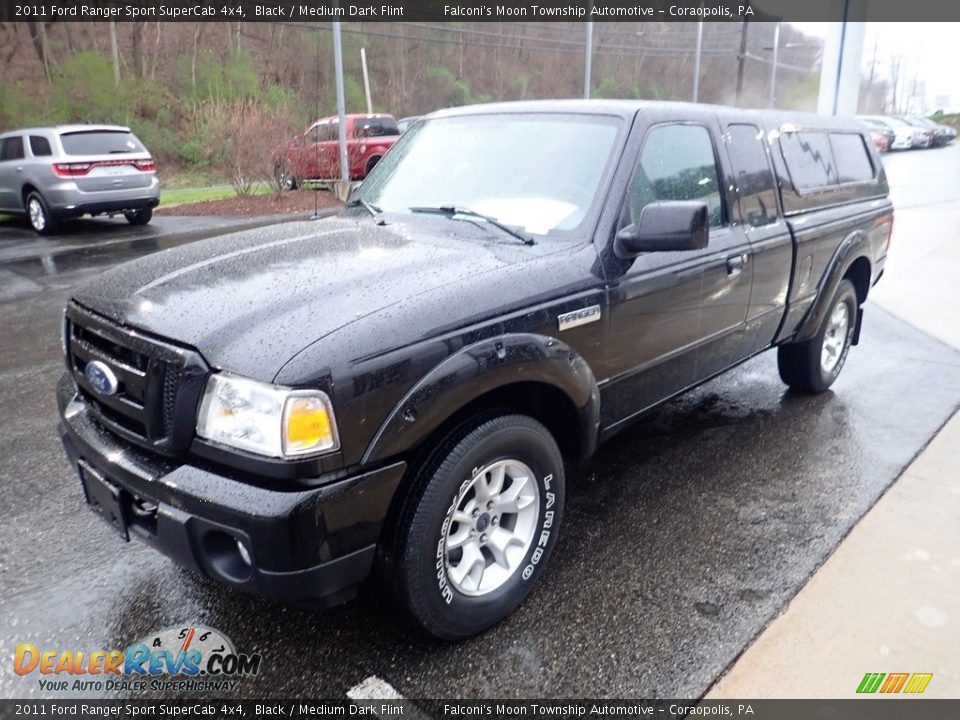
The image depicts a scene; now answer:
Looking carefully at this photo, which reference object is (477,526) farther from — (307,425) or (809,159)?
(809,159)

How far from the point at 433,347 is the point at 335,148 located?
16636 millimetres

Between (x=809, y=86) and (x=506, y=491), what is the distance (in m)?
74.9

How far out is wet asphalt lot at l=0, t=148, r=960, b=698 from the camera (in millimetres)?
2516

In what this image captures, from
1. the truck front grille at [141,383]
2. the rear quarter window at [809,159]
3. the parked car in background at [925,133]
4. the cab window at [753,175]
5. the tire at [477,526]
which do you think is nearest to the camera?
the truck front grille at [141,383]

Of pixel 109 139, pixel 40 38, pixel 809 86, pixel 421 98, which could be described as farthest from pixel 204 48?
pixel 809 86

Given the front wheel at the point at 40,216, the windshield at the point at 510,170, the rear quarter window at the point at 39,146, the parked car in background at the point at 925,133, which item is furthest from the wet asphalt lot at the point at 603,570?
the parked car in background at the point at 925,133

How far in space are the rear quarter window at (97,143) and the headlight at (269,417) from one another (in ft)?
40.3

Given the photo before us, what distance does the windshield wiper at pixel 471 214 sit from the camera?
3.00 meters

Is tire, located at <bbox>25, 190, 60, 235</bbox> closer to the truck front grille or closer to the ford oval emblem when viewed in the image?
the truck front grille

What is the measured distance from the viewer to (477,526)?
104 inches

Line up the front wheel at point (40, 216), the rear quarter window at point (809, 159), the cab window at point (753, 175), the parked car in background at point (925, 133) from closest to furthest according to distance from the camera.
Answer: the cab window at point (753, 175) → the rear quarter window at point (809, 159) → the front wheel at point (40, 216) → the parked car in background at point (925, 133)

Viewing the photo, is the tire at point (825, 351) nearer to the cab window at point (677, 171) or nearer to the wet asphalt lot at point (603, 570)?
the wet asphalt lot at point (603, 570)

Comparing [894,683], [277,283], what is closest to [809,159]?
[894,683]

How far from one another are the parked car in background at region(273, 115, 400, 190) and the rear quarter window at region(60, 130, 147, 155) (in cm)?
301
